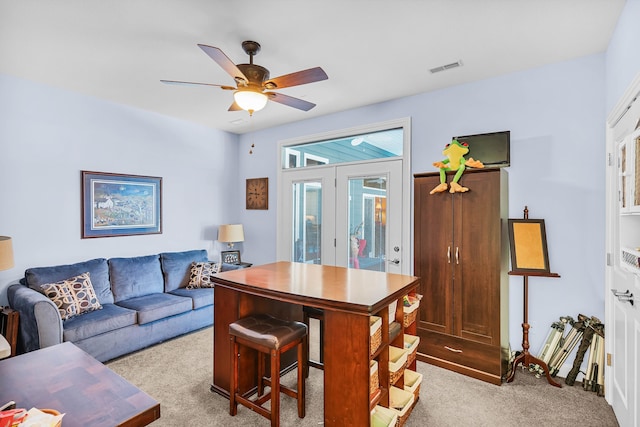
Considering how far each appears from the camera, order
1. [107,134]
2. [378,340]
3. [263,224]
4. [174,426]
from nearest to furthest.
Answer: [378,340] → [174,426] → [107,134] → [263,224]

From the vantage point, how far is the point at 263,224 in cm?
516

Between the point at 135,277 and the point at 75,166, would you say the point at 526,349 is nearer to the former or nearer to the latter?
the point at 135,277

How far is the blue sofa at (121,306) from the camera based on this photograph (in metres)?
2.74

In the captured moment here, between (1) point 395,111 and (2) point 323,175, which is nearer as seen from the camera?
(1) point 395,111

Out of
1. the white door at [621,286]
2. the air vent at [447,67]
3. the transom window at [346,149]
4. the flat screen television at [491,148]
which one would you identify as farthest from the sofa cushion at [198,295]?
the white door at [621,286]

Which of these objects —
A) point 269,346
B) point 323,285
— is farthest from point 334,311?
point 269,346

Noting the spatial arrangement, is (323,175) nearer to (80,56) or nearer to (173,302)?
(173,302)

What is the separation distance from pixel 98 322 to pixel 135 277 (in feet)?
2.85

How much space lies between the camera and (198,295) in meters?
3.96

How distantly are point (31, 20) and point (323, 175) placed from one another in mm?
3122

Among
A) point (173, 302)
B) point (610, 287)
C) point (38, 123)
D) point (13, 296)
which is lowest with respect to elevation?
point (173, 302)

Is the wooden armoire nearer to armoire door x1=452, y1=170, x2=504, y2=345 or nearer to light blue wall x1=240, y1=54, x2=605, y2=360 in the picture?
armoire door x1=452, y1=170, x2=504, y2=345

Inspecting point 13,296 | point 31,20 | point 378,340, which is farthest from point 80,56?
point 378,340

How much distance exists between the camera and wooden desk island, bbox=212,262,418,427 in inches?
68.2
